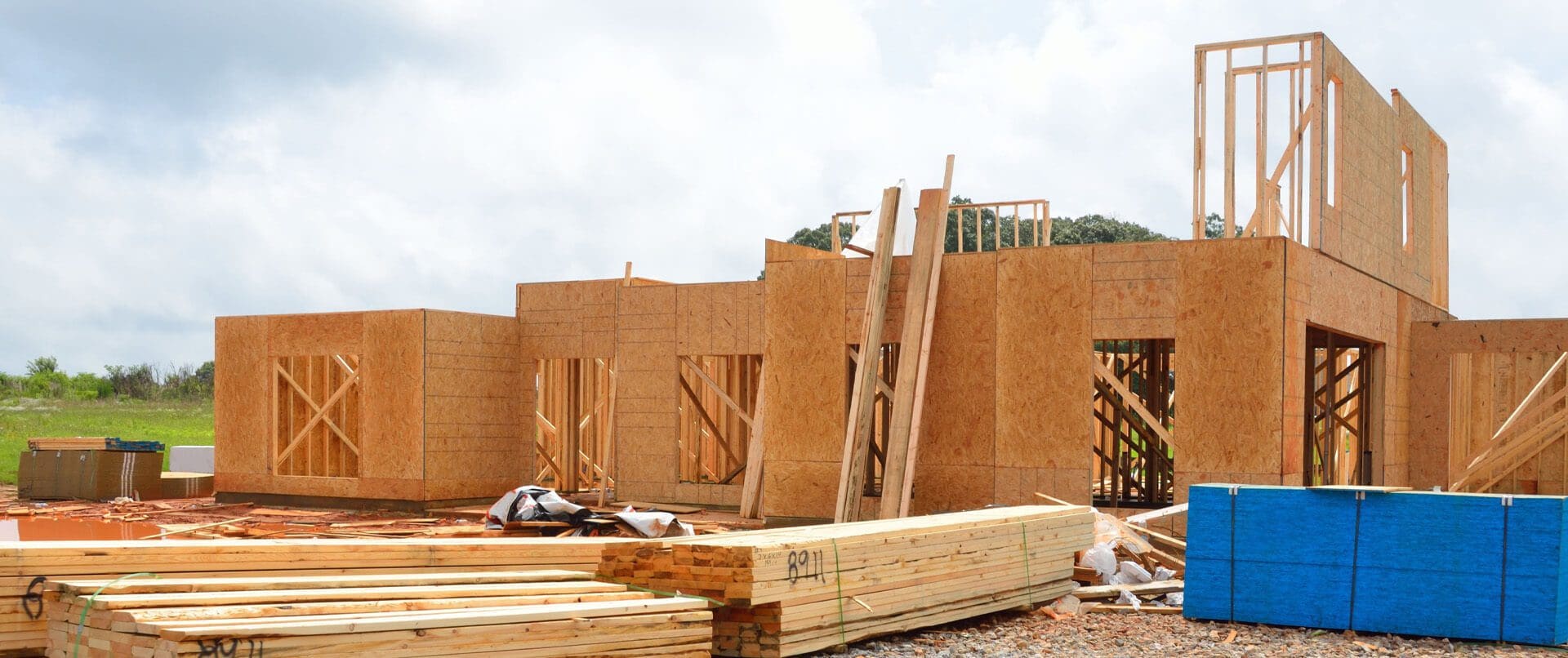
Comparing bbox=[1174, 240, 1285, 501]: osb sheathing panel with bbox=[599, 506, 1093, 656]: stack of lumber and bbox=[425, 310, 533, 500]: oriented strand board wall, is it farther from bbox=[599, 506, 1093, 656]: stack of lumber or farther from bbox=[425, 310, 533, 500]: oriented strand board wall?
bbox=[425, 310, 533, 500]: oriented strand board wall

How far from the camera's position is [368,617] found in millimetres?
7059

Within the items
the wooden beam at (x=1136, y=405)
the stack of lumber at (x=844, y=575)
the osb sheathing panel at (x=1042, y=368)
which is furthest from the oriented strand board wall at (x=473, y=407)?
the stack of lumber at (x=844, y=575)

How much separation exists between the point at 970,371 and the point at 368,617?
960cm

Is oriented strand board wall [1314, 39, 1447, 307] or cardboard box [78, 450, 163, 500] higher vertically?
oriented strand board wall [1314, 39, 1447, 307]

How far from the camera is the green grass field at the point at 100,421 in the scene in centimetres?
3591

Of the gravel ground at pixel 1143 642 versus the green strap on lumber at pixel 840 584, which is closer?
the green strap on lumber at pixel 840 584

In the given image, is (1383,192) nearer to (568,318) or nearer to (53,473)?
(568,318)

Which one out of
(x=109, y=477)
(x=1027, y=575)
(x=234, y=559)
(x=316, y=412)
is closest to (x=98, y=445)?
(x=109, y=477)

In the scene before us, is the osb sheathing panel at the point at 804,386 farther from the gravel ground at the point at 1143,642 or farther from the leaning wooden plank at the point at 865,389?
the gravel ground at the point at 1143,642

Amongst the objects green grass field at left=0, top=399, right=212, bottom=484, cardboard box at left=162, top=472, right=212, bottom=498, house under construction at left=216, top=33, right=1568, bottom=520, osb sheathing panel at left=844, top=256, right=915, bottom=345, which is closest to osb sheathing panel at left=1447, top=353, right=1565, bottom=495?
house under construction at left=216, top=33, right=1568, bottom=520

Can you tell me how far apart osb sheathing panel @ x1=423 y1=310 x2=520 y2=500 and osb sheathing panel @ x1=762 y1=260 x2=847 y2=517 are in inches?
203

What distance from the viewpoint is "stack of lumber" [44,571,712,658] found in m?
6.61

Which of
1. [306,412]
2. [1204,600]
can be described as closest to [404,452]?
[306,412]

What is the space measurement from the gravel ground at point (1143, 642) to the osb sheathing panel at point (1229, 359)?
3.94 meters
